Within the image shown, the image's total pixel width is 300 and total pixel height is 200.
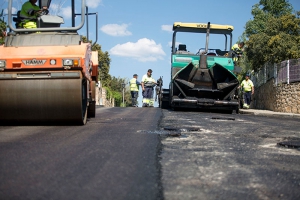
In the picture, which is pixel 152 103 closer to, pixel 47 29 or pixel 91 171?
pixel 47 29

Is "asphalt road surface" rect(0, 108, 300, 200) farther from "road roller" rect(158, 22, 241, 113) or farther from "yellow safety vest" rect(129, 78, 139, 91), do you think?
"yellow safety vest" rect(129, 78, 139, 91)

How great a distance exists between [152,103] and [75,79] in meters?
11.8

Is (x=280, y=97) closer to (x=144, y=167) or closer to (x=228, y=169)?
(x=228, y=169)

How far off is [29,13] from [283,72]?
13.2 metres

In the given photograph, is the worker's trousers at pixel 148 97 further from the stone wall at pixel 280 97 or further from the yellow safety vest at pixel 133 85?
the stone wall at pixel 280 97

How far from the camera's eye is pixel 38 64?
6.57m

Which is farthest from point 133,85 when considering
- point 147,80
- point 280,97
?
point 280,97

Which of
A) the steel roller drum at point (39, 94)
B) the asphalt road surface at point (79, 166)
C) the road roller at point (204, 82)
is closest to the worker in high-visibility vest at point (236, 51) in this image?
the road roller at point (204, 82)

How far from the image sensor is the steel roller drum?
6.54m

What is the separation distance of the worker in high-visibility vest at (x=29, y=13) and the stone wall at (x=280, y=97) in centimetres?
1148

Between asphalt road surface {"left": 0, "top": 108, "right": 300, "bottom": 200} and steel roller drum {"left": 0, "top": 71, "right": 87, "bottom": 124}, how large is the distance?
3.26 ft

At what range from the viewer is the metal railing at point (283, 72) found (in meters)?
16.6

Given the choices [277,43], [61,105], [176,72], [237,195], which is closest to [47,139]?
[61,105]

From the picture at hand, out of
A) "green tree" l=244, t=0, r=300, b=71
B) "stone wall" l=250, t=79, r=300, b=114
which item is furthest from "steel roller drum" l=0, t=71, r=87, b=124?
"green tree" l=244, t=0, r=300, b=71
